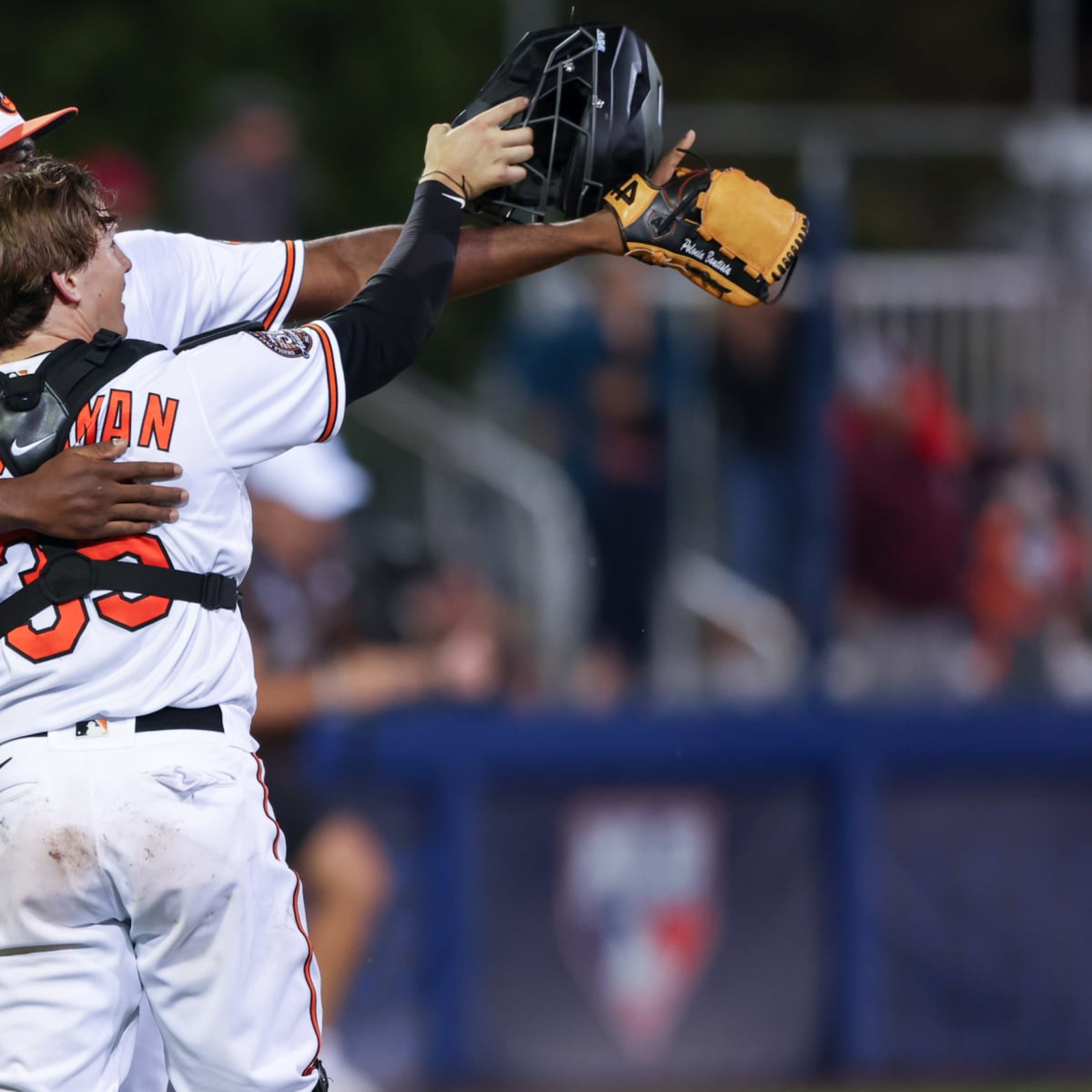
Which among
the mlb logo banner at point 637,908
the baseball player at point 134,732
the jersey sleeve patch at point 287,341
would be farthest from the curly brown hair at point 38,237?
the mlb logo banner at point 637,908

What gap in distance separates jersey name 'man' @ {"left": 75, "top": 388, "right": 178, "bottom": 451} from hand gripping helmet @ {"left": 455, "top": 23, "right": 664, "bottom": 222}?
0.96 metres

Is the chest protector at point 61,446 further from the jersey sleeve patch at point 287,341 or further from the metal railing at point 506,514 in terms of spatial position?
the metal railing at point 506,514

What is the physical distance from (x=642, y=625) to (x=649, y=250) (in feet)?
13.2

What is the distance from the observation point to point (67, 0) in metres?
12.2

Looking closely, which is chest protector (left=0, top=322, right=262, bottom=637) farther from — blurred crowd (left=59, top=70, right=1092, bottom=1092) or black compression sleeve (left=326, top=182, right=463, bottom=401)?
blurred crowd (left=59, top=70, right=1092, bottom=1092)

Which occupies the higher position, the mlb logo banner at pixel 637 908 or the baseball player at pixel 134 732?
the baseball player at pixel 134 732

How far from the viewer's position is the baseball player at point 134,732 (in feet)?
10.3

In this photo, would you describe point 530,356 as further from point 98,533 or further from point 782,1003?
point 98,533

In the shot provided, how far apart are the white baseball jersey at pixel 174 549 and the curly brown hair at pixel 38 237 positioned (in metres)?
0.09

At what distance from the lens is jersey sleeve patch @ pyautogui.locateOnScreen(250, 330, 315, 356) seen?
130 inches

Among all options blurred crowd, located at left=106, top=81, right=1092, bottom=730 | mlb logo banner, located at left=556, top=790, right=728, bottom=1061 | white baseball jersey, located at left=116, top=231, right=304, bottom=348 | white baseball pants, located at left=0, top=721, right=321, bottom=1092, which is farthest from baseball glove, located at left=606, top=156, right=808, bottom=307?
mlb logo banner, located at left=556, top=790, right=728, bottom=1061

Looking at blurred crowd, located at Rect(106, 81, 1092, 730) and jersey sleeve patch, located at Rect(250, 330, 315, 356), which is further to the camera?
blurred crowd, located at Rect(106, 81, 1092, 730)

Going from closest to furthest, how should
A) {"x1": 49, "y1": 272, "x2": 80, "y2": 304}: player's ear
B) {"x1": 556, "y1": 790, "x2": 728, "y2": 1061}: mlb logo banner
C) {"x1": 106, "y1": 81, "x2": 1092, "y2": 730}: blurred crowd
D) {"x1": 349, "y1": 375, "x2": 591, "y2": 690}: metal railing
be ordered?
{"x1": 49, "y1": 272, "x2": 80, "y2": 304}: player's ear < {"x1": 556, "y1": 790, "x2": 728, "y2": 1061}: mlb logo banner < {"x1": 106, "y1": 81, "x2": 1092, "y2": 730}: blurred crowd < {"x1": 349, "y1": 375, "x2": 591, "y2": 690}: metal railing

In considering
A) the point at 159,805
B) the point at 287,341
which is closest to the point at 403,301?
the point at 287,341
